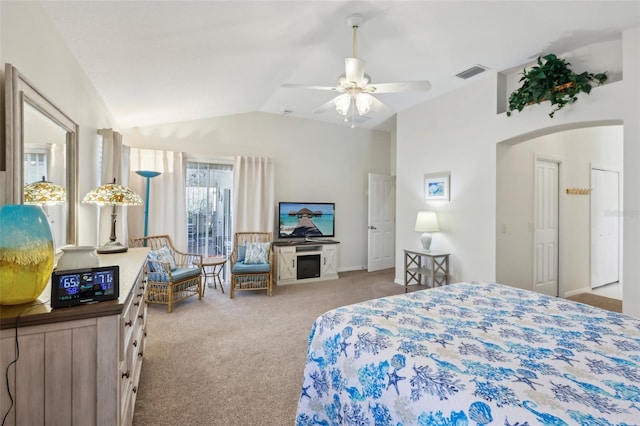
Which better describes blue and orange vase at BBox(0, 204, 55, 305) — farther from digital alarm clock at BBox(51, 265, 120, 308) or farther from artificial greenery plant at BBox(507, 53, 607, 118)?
artificial greenery plant at BBox(507, 53, 607, 118)

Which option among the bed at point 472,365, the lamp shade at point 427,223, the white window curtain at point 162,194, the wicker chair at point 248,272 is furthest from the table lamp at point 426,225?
the white window curtain at point 162,194

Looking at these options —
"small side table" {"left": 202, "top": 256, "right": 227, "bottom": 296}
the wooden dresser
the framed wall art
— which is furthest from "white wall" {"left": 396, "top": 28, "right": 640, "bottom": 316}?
the wooden dresser

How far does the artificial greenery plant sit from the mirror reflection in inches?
161

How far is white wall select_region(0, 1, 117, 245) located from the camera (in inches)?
52.0

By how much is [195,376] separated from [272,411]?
77cm

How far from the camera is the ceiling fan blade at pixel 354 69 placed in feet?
7.71

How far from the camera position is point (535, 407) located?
0.89 meters

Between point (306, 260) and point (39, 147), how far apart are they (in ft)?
13.2

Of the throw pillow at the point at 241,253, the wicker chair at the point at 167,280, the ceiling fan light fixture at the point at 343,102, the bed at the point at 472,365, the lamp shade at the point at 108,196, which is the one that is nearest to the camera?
the bed at the point at 472,365

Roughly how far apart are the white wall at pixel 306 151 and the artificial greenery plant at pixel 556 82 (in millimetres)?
3429

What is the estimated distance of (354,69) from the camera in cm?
239

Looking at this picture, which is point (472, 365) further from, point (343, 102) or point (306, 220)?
point (306, 220)

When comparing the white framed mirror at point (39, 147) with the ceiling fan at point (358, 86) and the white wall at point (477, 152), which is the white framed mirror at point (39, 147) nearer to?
the ceiling fan at point (358, 86)

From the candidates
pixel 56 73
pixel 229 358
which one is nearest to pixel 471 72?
pixel 56 73
